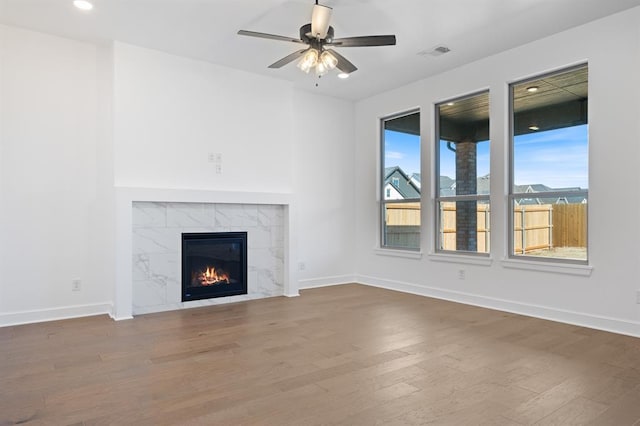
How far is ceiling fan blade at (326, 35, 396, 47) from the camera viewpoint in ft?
11.0

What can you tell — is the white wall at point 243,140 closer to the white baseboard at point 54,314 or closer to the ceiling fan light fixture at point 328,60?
the white baseboard at point 54,314

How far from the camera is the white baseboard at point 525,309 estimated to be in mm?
3854

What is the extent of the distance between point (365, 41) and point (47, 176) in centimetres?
352

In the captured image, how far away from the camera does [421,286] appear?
5.77 m

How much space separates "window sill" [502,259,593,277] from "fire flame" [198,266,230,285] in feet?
11.1

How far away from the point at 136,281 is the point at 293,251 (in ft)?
6.61

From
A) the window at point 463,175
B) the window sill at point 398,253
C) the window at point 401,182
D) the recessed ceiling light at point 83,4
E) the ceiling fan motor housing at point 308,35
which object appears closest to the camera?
the ceiling fan motor housing at point 308,35

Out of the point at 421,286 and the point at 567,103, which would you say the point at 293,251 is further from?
the point at 567,103

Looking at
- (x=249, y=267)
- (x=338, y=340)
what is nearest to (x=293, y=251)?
(x=249, y=267)

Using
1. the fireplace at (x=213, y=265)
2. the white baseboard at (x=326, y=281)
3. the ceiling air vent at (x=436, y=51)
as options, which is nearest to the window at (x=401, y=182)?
the white baseboard at (x=326, y=281)

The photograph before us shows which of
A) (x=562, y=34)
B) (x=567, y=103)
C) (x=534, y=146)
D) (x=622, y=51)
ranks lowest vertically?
(x=534, y=146)

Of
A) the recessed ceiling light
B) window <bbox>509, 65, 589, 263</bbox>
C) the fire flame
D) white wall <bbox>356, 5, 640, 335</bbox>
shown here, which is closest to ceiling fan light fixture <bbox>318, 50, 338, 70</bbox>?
the recessed ceiling light

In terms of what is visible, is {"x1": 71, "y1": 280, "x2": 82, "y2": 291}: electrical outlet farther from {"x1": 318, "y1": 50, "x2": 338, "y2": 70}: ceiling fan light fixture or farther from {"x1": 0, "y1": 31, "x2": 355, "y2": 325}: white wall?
{"x1": 318, "y1": 50, "x2": 338, "y2": 70}: ceiling fan light fixture

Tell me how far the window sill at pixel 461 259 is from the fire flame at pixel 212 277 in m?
2.75
